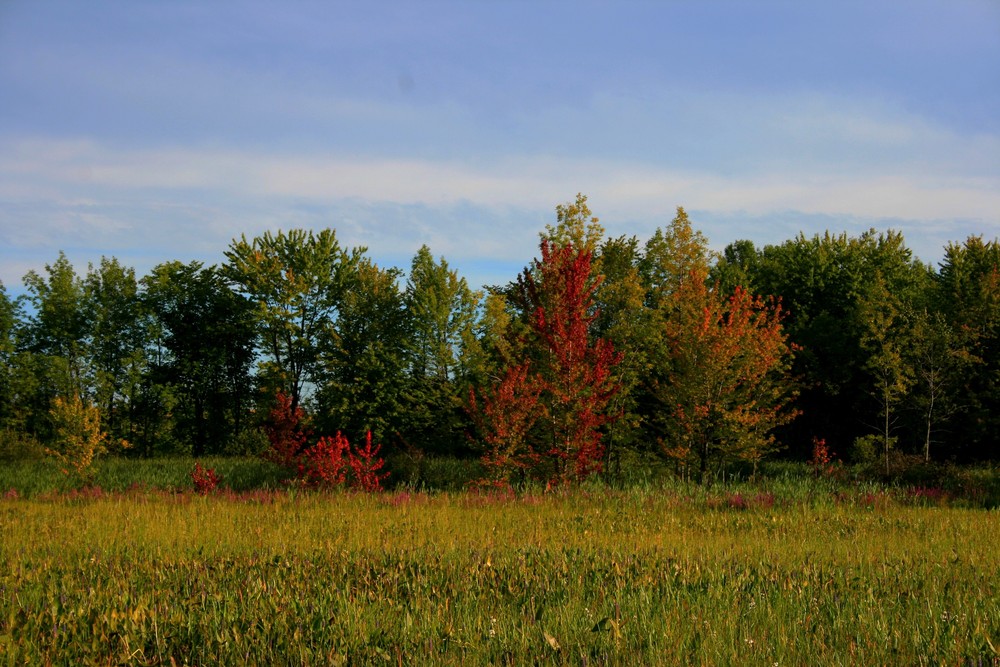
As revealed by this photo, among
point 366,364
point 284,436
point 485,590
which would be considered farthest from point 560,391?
point 366,364

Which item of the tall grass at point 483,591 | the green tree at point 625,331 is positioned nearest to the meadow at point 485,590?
the tall grass at point 483,591

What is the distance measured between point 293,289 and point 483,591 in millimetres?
31828

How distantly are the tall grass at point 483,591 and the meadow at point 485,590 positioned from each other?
23 mm

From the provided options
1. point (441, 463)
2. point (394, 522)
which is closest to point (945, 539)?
point (394, 522)

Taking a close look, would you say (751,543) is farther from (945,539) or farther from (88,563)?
(88,563)

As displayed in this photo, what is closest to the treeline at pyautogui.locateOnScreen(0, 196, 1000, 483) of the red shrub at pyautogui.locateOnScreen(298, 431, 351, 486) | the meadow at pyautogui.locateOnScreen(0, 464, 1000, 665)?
the red shrub at pyautogui.locateOnScreen(298, 431, 351, 486)

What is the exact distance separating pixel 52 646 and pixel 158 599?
40.7 inches

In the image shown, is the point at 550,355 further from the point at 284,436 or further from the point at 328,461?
the point at 284,436

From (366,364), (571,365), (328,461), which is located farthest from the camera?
(366,364)

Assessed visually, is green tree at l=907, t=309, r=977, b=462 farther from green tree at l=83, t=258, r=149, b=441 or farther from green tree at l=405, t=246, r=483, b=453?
green tree at l=83, t=258, r=149, b=441

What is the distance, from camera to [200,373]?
123ft

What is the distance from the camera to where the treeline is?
16.7 m

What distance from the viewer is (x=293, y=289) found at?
1409 inches

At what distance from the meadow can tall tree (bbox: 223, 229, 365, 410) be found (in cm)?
2493
